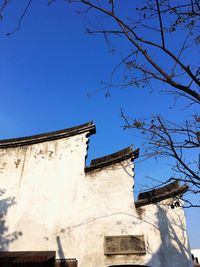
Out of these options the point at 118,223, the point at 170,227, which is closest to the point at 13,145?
the point at 118,223

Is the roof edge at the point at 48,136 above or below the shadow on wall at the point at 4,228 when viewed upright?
above

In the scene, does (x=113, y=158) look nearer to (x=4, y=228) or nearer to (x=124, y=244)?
(x=124, y=244)

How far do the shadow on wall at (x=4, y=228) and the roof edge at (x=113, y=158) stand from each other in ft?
8.54

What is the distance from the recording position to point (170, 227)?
7.90m

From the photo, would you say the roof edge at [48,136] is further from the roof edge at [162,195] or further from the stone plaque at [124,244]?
the stone plaque at [124,244]

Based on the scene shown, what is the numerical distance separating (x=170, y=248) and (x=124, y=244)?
1254 millimetres

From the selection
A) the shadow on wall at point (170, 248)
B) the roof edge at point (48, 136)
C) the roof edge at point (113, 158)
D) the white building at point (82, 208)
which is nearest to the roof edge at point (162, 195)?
the white building at point (82, 208)

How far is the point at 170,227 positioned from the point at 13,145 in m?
5.68

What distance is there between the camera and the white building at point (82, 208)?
24.9ft

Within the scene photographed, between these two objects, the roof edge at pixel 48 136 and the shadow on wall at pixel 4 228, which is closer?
the shadow on wall at pixel 4 228

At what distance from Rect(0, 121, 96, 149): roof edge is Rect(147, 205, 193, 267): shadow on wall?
3.57 metres

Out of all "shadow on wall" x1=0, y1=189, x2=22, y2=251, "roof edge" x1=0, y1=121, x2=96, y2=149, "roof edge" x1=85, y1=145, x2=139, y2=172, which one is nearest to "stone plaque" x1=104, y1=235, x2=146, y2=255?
"roof edge" x1=85, y1=145, x2=139, y2=172

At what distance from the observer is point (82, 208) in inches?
325

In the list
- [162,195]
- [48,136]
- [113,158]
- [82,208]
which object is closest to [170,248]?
[162,195]
